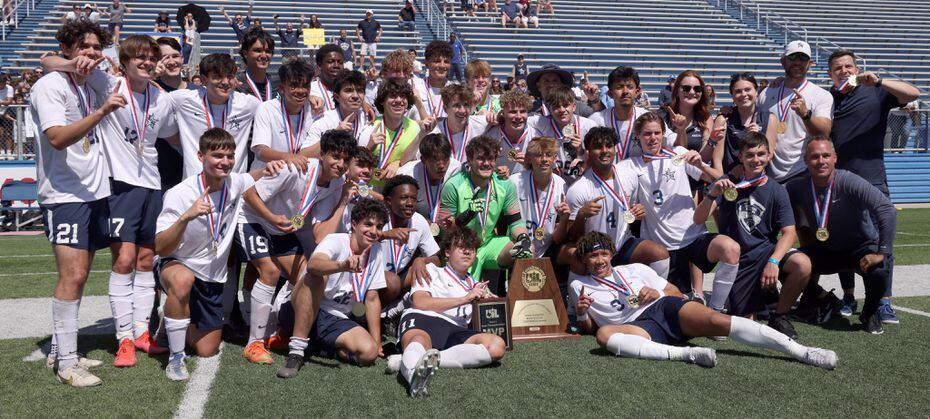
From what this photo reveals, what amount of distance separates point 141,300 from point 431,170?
2242mm

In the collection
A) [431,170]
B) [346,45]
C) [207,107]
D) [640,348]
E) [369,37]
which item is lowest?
[640,348]

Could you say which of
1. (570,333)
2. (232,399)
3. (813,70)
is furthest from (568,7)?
(232,399)

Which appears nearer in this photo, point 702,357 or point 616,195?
point 702,357

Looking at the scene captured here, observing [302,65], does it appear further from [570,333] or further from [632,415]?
[632,415]

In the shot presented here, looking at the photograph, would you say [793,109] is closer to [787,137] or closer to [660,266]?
[787,137]

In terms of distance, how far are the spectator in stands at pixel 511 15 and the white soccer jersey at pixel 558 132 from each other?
21235 millimetres

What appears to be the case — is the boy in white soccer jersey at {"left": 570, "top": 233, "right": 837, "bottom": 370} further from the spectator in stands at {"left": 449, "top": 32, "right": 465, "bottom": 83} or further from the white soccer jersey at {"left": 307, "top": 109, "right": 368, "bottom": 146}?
the spectator in stands at {"left": 449, "top": 32, "right": 465, "bottom": 83}

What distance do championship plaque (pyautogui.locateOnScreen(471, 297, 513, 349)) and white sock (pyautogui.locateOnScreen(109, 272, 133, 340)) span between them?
2229mm

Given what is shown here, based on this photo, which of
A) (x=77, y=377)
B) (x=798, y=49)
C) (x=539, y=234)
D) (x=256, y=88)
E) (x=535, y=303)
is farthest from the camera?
(x=798, y=49)

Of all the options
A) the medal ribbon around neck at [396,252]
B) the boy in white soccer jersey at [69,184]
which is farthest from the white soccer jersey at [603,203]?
the boy in white soccer jersey at [69,184]

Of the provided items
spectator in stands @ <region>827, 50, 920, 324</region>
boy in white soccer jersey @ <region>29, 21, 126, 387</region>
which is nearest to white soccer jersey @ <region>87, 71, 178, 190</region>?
boy in white soccer jersey @ <region>29, 21, 126, 387</region>

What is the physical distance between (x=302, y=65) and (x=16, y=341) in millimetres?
2796

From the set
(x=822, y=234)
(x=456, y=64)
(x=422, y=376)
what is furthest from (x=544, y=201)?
(x=456, y=64)

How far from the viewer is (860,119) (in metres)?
6.55
